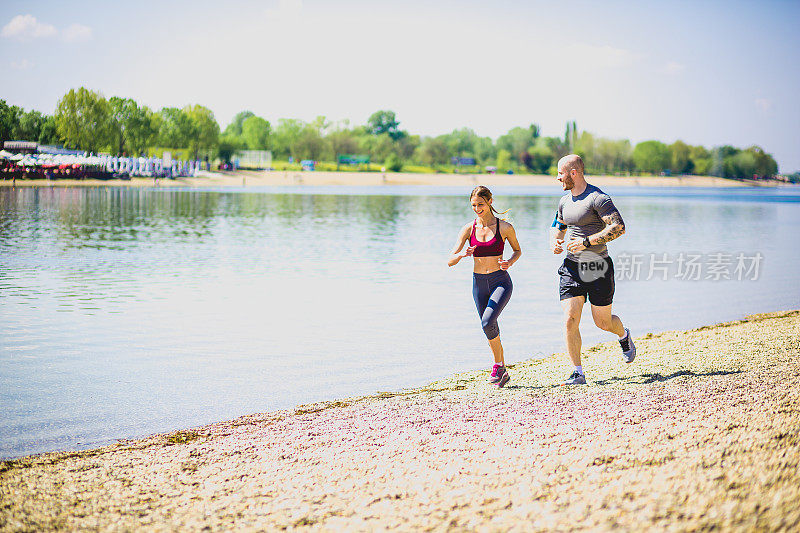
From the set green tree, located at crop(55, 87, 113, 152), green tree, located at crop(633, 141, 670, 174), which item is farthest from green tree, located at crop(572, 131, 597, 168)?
green tree, located at crop(55, 87, 113, 152)

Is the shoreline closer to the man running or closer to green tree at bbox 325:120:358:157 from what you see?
green tree at bbox 325:120:358:157

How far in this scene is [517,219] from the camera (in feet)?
151

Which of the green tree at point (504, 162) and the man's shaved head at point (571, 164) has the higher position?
the green tree at point (504, 162)

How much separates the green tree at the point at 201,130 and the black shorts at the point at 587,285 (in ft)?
397

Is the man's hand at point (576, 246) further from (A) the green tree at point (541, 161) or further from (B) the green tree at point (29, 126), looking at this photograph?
(A) the green tree at point (541, 161)

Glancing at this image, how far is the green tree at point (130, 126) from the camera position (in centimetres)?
9694

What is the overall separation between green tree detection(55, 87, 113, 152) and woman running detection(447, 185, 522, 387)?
2821 inches

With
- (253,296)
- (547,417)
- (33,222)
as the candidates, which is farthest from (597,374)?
(33,222)

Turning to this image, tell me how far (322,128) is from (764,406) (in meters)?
181

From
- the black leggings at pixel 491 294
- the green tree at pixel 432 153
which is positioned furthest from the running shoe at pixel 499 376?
the green tree at pixel 432 153

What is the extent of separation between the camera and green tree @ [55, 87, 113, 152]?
74619 mm

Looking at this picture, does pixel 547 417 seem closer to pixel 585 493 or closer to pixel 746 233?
pixel 585 493

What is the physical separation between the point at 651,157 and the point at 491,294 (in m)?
190

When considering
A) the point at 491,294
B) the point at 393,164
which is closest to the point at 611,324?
the point at 491,294
